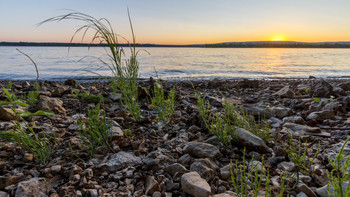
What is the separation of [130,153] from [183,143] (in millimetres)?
628

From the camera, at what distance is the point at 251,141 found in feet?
7.89

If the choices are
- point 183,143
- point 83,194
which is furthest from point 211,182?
point 83,194

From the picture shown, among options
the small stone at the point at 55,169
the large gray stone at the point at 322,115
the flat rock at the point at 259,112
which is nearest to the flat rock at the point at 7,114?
the small stone at the point at 55,169

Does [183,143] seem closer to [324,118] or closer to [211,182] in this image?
[211,182]

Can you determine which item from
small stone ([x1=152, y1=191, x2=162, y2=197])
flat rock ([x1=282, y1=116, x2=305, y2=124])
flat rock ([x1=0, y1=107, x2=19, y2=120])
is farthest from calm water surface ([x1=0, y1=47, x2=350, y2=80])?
flat rock ([x1=282, y1=116, x2=305, y2=124])

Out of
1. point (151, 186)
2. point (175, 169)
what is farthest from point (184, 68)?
point (151, 186)

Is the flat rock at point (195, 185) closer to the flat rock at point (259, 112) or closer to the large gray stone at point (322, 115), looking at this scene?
the flat rock at point (259, 112)

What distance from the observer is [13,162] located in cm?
206

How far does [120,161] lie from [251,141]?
4.44ft

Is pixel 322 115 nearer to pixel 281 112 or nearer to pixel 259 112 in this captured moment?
pixel 281 112

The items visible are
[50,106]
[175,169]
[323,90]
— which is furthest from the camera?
[323,90]

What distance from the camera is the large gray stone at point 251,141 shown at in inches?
93.0

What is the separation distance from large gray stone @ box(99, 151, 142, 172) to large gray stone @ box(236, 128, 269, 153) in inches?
43.2

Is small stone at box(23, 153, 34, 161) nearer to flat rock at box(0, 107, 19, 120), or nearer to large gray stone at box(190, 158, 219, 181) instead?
flat rock at box(0, 107, 19, 120)
